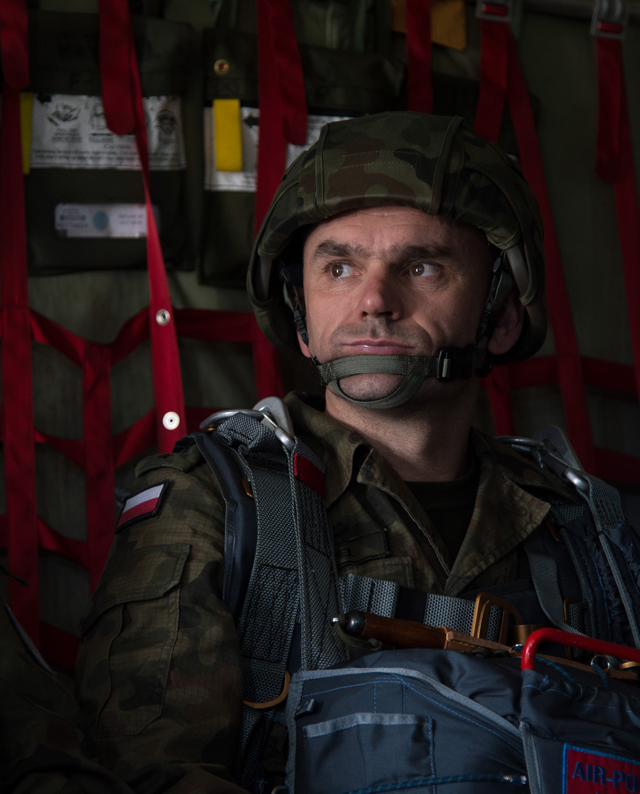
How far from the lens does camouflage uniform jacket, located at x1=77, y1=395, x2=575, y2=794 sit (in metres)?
1.30

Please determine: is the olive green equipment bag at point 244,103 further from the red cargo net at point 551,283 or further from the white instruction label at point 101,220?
the red cargo net at point 551,283

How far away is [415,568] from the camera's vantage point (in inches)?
64.4

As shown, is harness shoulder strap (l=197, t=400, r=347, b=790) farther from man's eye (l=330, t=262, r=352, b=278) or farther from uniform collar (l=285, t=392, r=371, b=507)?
man's eye (l=330, t=262, r=352, b=278)

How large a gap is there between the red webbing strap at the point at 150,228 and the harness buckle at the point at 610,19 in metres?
1.53

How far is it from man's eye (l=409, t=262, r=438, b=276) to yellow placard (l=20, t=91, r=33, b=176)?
122 centimetres

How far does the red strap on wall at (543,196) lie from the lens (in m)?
2.79

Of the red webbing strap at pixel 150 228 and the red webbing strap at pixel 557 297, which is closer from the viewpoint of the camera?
the red webbing strap at pixel 150 228

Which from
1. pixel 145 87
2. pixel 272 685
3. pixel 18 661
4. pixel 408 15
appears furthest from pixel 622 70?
pixel 18 661

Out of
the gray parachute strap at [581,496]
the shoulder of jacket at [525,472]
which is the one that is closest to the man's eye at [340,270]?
the shoulder of jacket at [525,472]

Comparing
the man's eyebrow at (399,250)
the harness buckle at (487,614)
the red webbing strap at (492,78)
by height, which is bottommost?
the harness buckle at (487,614)

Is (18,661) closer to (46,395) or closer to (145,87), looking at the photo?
(46,395)

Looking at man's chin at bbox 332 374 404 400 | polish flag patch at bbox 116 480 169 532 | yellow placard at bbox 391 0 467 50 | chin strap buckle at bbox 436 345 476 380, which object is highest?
yellow placard at bbox 391 0 467 50

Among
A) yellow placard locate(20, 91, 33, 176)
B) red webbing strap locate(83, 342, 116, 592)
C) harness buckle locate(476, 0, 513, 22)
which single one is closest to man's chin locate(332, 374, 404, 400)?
red webbing strap locate(83, 342, 116, 592)

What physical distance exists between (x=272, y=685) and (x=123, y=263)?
1.45 m
